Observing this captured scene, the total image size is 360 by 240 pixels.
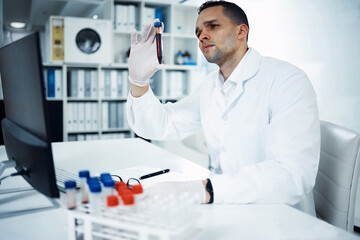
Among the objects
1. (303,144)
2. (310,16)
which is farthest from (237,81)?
(310,16)

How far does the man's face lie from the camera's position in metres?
1.36

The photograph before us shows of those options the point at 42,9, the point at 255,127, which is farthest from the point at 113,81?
the point at 42,9

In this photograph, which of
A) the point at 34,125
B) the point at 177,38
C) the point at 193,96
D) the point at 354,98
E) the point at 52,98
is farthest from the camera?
the point at 177,38

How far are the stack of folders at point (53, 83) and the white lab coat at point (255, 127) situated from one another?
2.08m

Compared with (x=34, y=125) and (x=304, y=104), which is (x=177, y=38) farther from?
(x=34, y=125)

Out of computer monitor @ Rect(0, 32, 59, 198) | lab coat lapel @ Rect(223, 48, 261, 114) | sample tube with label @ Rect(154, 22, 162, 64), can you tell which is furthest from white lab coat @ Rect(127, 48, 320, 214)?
computer monitor @ Rect(0, 32, 59, 198)

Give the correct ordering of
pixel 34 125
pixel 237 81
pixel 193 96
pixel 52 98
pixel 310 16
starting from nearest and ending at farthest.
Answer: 1. pixel 34 125
2. pixel 237 81
3. pixel 193 96
4. pixel 310 16
5. pixel 52 98

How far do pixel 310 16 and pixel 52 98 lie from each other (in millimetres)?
2628

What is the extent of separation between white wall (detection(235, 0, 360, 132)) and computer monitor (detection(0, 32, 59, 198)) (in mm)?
2299

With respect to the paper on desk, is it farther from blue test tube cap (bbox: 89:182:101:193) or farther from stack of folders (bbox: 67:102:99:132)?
stack of folders (bbox: 67:102:99:132)

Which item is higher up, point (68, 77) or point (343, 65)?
point (343, 65)

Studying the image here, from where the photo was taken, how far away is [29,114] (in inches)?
30.0

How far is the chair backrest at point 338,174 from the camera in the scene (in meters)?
0.97

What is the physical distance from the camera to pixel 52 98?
327 centimetres
